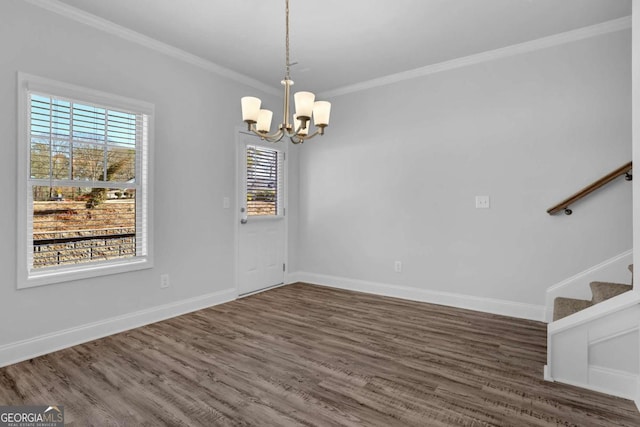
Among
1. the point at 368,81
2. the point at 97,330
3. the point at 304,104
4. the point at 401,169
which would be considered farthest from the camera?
the point at 368,81

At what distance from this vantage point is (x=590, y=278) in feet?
10.2

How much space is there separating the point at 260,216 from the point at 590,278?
11.7ft

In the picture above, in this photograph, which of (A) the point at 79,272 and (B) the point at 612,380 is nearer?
(B) the point at 612,380

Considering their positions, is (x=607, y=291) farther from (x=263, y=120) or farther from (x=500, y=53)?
(x=263, y=120)

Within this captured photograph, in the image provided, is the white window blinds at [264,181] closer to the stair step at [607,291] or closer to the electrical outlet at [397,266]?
the electrical outlet at [397,266]

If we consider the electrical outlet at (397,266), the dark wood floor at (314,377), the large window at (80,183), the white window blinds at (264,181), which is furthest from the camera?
the white window blinds at (264,181)

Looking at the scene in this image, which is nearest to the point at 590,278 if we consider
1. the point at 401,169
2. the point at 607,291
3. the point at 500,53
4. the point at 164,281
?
the point at 607,291

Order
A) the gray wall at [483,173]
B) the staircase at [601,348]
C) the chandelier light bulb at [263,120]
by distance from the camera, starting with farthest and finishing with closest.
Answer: the gray wall at [483,173] → the chandelier light bulb at [263,120] → the staircase at [601,348]

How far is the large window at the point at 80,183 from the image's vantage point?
263 centimetres

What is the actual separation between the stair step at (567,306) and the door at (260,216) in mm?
3232

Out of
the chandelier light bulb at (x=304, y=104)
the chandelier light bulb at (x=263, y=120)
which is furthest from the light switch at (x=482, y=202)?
the chandelier light bulb at (x=263, y=120)

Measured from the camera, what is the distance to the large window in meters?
2.63

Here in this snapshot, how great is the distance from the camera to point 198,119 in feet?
12.4

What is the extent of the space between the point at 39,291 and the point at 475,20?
13.7 ft
